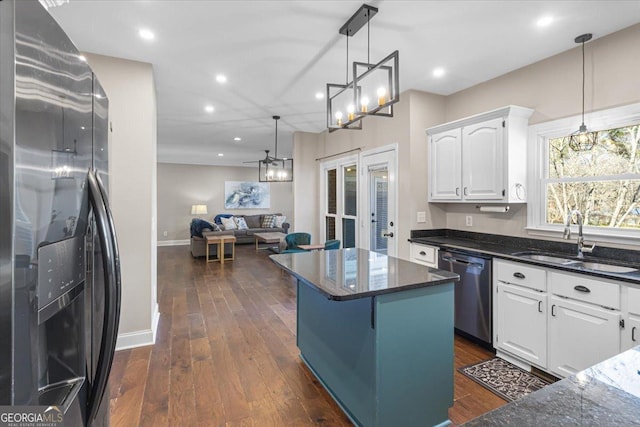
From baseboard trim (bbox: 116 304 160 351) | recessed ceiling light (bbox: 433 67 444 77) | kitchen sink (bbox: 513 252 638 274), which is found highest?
recessed ceiling light (bbox: 433 67 444 77)

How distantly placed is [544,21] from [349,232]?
12.3 ft

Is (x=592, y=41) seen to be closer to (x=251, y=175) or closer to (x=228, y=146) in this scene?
(x=228, y=146)

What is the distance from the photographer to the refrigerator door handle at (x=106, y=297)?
84 centimetres

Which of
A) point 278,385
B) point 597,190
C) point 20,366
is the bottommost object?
point 278,385

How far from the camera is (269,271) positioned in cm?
614

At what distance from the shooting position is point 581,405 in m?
0.67

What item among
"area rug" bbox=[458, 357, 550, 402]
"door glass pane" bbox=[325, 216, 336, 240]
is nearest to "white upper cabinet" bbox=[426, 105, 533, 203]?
"area rug" bbox=[458, 357, 550, 402]

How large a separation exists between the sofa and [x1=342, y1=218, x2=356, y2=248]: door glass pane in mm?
3424

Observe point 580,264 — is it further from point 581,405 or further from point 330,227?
point 330,227

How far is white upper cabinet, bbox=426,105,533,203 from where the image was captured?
2967mm

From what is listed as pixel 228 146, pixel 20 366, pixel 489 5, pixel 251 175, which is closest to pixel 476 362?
pixel 489 5

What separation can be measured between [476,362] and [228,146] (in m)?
6.89

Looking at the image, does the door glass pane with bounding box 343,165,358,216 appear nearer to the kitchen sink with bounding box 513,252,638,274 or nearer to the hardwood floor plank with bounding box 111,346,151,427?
the kitchen sink with bounding box 513,252,638,274

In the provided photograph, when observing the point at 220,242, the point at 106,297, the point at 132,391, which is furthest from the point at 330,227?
the point at 106,297
